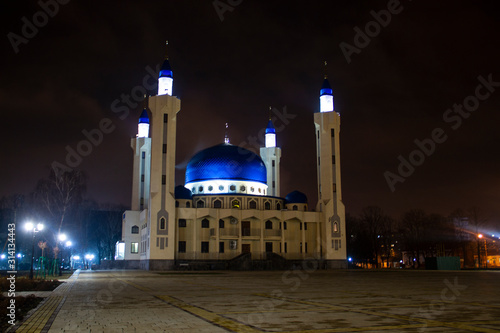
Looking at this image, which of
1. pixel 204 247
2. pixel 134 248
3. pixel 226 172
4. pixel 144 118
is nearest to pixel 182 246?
pixel 204 247

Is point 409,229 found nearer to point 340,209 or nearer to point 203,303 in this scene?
point 340,209

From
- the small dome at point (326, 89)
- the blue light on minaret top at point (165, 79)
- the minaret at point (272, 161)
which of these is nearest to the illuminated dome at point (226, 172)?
the minaret at point (272, 161)

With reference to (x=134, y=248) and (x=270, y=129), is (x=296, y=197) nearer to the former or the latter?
(x=270, y=129)

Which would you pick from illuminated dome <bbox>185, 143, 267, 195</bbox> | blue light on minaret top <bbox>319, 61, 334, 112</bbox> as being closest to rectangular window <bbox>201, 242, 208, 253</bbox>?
illuminated dome <bbox>185, 143, 267, 195</bbox>

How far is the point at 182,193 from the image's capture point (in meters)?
62.0

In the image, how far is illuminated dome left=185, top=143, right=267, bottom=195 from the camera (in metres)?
65.9

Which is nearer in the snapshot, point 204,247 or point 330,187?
point 204,247

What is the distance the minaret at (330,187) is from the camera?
61.6 meters

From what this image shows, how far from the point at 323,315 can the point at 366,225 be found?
7662cm

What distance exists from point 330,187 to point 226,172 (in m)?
14.2

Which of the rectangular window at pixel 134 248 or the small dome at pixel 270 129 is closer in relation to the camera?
the rectangular window at pixel 134 248

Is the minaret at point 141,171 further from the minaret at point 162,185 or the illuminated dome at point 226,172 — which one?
the minaret at point 162,185

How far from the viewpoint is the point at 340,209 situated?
63.1 meters

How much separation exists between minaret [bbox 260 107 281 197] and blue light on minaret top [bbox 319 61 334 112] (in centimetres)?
1202
